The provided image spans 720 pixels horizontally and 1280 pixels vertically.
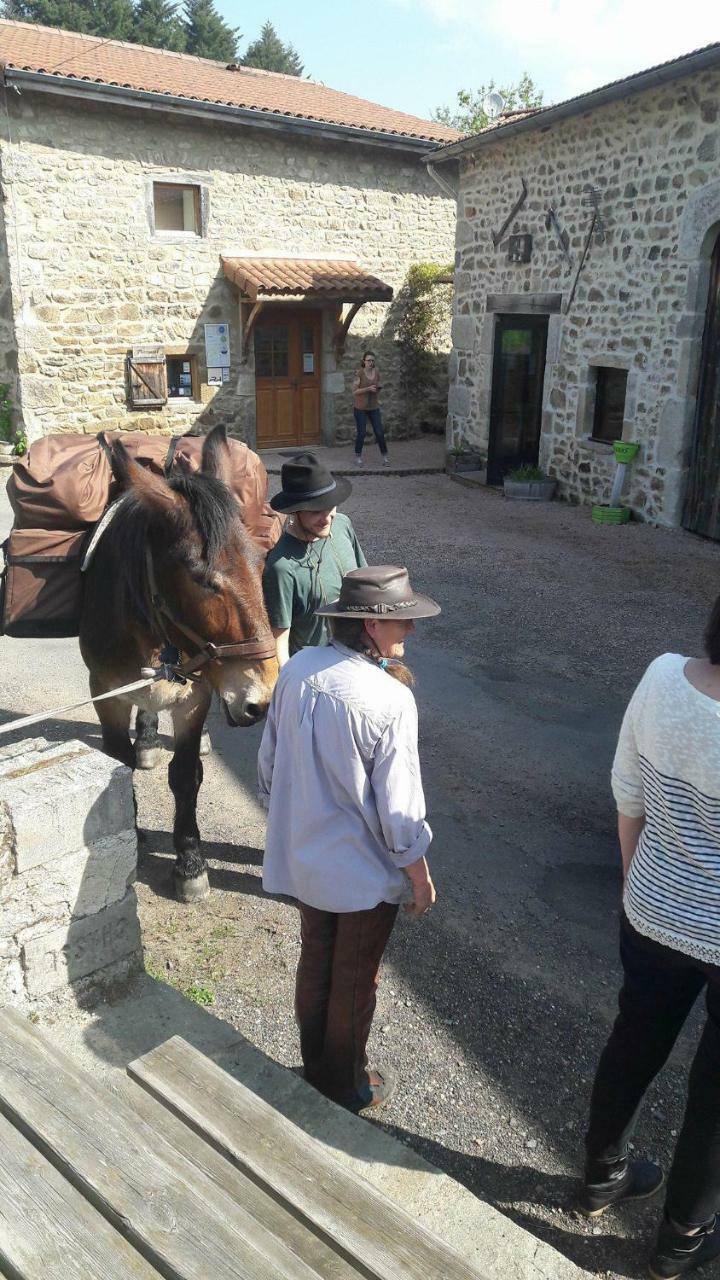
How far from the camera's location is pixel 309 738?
259 cm

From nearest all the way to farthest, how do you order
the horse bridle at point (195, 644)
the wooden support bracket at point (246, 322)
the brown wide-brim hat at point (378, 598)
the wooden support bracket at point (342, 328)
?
the brown wide-brim hat at point (378, 598)
the horse bridle at point (195, 644)
the wooden support bracket at point (246, 322)
the wooden support bracket at point (342, 328)

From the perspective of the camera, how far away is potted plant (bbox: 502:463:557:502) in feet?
42.8

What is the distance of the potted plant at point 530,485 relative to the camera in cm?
1304

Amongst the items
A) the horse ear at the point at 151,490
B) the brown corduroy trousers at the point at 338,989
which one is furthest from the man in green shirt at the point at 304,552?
the brown corduroy trousers at the point at 338,989

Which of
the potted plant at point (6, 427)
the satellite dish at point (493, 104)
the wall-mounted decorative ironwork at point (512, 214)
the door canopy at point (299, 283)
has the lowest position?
the potted plant at point (6, 427)

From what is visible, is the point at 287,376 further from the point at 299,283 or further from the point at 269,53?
the point at 269,53

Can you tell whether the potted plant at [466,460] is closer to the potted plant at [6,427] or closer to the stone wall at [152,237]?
the stone wall at [152,237]

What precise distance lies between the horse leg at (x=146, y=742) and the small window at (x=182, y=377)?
11105 mm

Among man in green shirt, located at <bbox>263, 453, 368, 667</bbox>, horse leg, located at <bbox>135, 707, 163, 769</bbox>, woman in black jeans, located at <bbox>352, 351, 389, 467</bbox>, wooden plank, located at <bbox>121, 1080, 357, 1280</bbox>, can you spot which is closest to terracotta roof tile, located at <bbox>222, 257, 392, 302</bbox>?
woman in black jeans, located at <bbox>352, 351, 389, 467</bbox>

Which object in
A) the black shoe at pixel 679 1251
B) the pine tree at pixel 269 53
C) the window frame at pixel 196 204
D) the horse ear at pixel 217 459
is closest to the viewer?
the black shoe at pixel 679 1251

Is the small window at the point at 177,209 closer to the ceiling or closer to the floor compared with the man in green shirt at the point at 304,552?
closer to the ceiling

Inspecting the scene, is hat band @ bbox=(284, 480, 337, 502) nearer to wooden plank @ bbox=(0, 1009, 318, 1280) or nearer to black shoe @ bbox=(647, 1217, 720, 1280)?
wooden plank @ bbox=(0, 1009, 318, 1280)

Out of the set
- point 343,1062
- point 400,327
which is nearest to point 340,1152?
point 343,1062

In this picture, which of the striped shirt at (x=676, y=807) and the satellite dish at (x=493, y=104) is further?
the satellite dish at (x=493, y=104)
